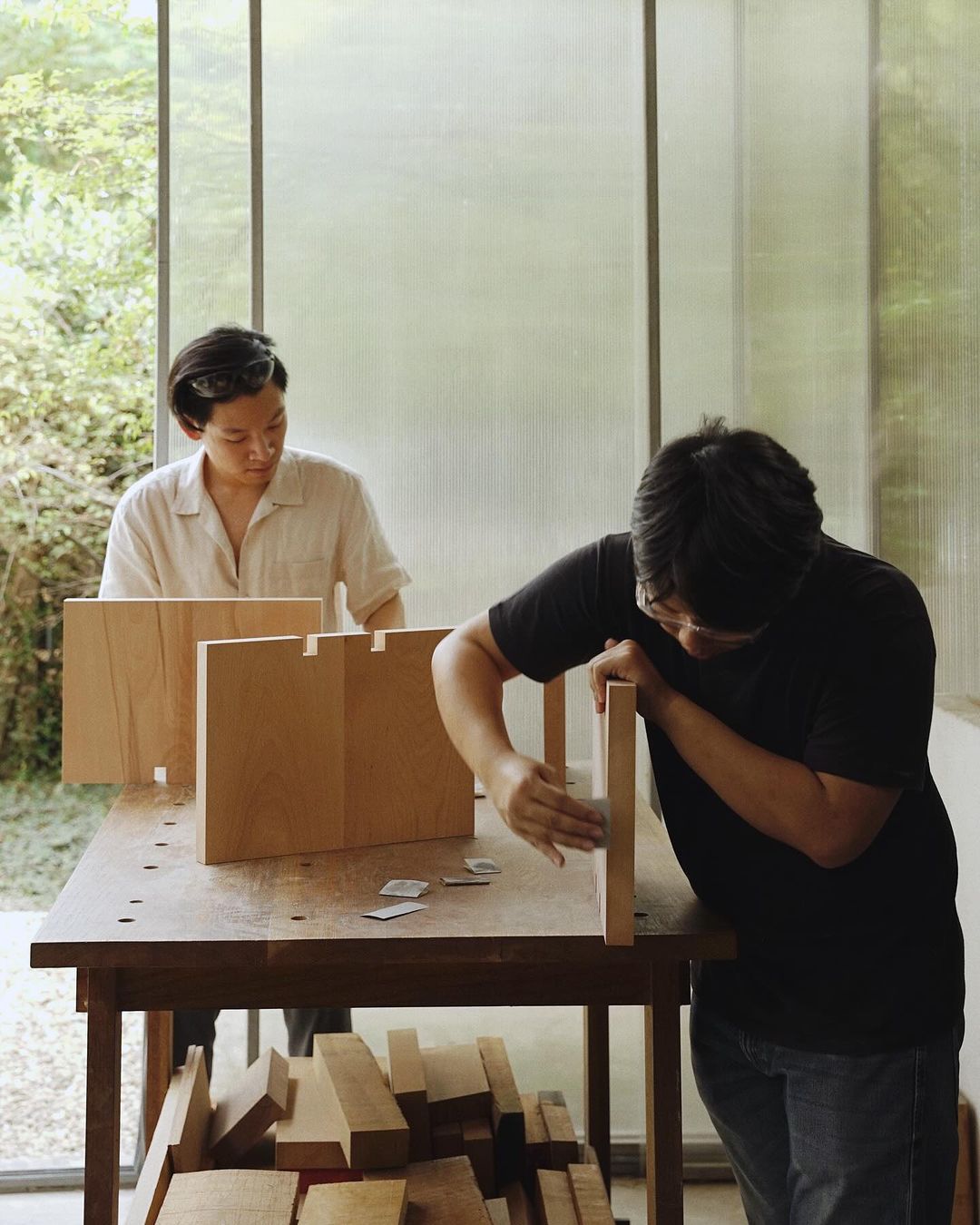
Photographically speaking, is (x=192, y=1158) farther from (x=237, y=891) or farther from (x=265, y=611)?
(x=265, y=611)

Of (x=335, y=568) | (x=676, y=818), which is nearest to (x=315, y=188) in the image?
(x=335, y=568)

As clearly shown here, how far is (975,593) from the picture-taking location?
2.47 m

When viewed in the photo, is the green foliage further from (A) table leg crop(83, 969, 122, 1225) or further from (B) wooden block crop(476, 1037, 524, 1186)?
(A) table leg crop(83, 969, 122, 1225)

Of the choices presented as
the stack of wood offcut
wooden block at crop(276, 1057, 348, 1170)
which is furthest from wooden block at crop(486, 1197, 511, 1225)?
wooden block at crop(276, 1057, 348, 1170)

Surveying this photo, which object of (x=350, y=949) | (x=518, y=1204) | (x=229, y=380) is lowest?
(x=518, y=1204)

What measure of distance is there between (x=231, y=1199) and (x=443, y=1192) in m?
0.30

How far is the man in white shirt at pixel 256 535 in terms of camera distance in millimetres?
2379

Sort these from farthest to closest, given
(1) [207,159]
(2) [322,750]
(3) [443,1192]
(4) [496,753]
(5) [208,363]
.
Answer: (1) [207,159]
(5) [208,363]
(3) [443,1192]
(2) [322,750]
(4) [496,753]

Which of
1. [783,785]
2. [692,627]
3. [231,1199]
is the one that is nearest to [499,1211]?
[231,1199]

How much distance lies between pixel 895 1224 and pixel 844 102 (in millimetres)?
2293

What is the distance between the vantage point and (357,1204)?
1.71m

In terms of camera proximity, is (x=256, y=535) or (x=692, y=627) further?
(x=256, y=535)

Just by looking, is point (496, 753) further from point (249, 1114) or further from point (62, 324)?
point (62, 324)

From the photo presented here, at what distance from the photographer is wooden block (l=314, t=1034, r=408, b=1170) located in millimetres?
1896
